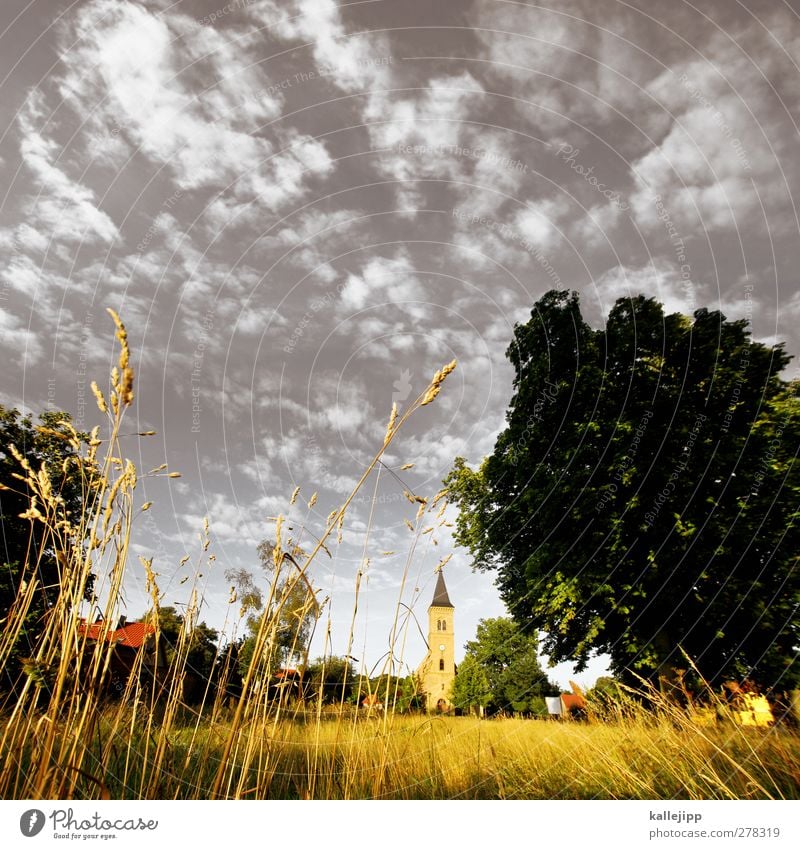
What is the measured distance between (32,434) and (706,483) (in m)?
18.3

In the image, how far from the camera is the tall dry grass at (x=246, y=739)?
5.91ft

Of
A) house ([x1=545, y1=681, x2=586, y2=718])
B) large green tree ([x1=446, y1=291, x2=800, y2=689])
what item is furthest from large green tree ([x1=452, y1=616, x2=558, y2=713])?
house ([x1=545, y1=681, x2=586, y2=718])

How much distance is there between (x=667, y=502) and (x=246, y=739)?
10.3m

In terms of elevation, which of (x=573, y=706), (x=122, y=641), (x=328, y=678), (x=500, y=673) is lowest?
(x=500, y=673)

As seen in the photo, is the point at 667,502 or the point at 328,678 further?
the point at 667,502

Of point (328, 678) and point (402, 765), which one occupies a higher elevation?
point (328, 678)

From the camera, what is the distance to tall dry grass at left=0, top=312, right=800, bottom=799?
5.91ft

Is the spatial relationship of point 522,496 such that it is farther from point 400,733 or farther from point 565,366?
point 400,733

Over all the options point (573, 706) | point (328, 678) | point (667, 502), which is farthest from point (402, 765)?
point (667, 502)

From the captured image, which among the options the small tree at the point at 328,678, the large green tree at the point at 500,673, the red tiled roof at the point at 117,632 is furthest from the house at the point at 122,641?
the large green tree at the point at 500,673

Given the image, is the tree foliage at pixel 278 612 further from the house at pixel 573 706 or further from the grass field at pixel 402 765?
the house at pixel 573 706

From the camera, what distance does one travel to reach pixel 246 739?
7.89 feet

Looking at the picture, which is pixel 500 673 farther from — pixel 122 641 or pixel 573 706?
pixel 122 641
